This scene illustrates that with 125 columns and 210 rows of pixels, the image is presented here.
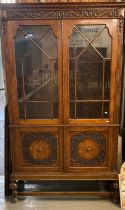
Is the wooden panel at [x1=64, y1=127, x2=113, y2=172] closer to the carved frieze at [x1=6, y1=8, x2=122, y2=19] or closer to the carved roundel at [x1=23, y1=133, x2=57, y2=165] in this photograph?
the carved roundel at [x1=23, y1=133, x2=57, y2=165]

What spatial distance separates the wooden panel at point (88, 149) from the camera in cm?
230

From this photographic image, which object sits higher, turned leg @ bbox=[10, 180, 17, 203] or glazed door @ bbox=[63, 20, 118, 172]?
glazed door @ bbox=[63, 20, 118, 172]

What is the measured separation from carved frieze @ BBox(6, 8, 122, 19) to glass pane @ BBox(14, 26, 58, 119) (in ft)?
0.32

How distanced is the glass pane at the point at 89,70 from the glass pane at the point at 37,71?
163mm

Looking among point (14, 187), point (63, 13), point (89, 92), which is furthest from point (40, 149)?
point (63, 13)

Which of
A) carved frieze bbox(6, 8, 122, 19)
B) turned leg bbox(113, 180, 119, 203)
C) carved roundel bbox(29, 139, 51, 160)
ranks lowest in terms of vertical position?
turned leg bbox(113, 180, 119, 203)

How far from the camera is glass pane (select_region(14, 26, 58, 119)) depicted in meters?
2.12

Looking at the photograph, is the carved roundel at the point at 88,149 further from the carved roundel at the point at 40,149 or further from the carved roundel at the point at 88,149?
the carved roundel at the point at 40,149

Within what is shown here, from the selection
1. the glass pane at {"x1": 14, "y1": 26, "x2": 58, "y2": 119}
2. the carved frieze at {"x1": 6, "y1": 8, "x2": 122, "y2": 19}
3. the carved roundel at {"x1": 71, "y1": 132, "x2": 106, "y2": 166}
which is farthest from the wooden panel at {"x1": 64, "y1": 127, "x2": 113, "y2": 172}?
the carved frieze at {"x1": 6, "y1": 8, "x2": 122, "y2": 19}

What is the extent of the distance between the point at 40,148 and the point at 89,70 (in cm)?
87

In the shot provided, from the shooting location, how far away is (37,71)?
7.32ft

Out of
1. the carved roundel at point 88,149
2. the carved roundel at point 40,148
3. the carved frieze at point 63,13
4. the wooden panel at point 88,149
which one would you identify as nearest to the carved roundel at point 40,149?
the carved roundel at point 40,148

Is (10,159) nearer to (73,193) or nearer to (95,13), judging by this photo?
(73,193)

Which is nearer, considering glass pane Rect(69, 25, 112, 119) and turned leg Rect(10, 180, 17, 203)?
glass pane Rect(69, 25, 112, 119)
